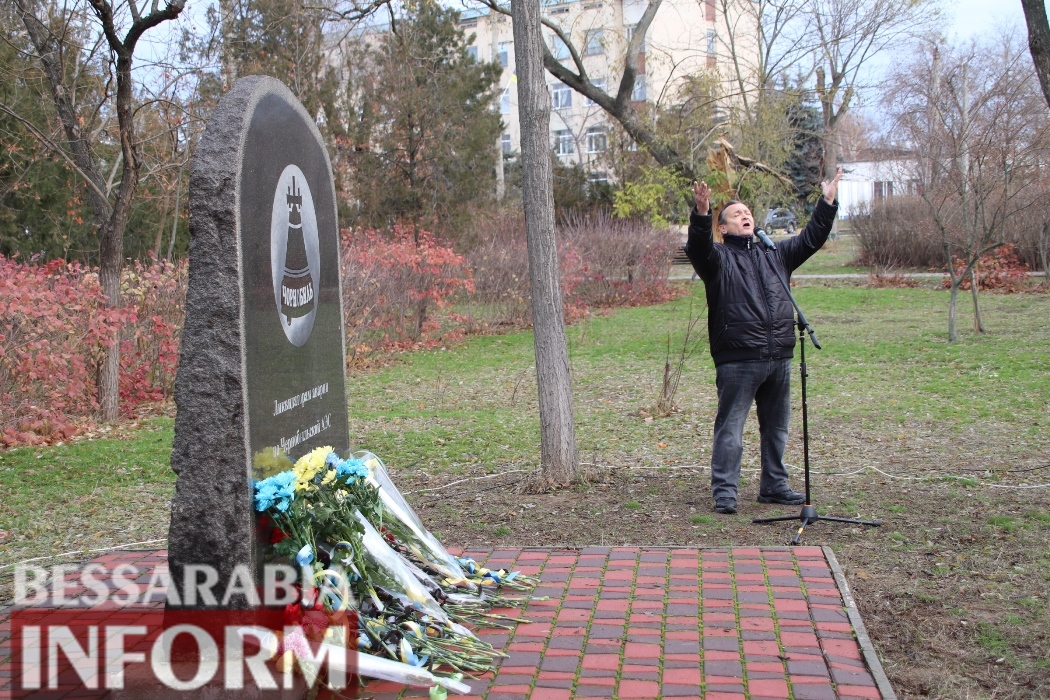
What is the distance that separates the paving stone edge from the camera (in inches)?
135

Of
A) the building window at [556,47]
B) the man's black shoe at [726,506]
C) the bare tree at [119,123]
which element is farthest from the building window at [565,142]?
the man's black shoe at [726,506]

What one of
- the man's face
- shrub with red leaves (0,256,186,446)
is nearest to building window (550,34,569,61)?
shrub with red leaves (0,256,186,446)

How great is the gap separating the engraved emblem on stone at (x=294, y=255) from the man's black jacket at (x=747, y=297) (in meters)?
2.39

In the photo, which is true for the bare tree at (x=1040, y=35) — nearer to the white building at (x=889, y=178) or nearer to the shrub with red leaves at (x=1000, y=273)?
the white building at (x=889, y=178)

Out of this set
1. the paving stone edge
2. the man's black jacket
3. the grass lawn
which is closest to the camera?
the paving stone edge

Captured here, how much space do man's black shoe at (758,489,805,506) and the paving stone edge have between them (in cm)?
115

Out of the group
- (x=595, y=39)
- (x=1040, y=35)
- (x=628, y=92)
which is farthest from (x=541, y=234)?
(x=595, y=39)

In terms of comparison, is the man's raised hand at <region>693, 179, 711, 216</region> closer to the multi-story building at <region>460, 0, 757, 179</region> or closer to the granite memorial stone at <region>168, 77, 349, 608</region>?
the granite memorial stone at <region>168, 77, 349, 608</region>

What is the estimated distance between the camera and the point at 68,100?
11.0 metres

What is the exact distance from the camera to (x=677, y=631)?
13.0ft

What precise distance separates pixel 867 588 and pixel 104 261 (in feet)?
28.9

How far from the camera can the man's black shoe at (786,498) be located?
19.9ft

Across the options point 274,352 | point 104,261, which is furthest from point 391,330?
point 274,352

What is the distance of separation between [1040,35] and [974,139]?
9.68 m
